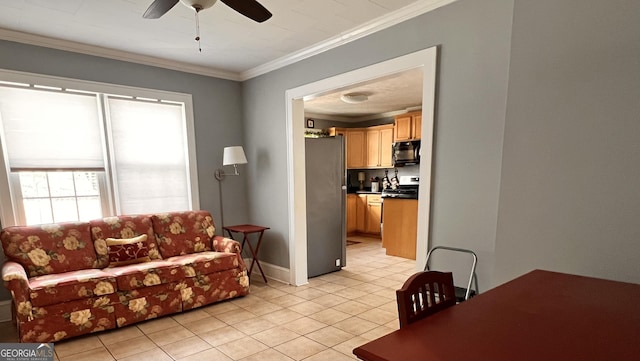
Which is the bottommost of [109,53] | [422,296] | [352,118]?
[422,296]

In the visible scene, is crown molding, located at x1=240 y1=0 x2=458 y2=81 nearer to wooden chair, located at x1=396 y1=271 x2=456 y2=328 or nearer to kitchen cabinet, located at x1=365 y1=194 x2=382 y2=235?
wooden chair, located at x1=396 y1=271 x2=456 y2=328

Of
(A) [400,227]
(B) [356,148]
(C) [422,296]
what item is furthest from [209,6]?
(B) [356,148]

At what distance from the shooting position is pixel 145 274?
2.73m

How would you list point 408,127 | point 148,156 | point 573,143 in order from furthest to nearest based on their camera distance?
point 408,127, point 148,156, point 573,143

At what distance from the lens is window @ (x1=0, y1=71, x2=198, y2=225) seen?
2832 mm

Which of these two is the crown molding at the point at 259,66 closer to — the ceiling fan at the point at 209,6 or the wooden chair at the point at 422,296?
the ceiling fan at the point at 209,6

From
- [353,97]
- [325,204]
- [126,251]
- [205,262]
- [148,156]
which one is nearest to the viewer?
[126,251]

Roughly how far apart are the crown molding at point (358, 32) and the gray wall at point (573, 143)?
0.80m

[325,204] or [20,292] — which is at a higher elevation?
[325,204]

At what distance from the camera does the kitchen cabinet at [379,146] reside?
20.2ft

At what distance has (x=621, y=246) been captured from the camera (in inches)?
53.9

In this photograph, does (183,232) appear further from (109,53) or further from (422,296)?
(422,296)

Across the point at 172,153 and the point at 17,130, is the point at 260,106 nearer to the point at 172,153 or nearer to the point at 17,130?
the point at 172,153

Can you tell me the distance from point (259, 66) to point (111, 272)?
9.00 feet
